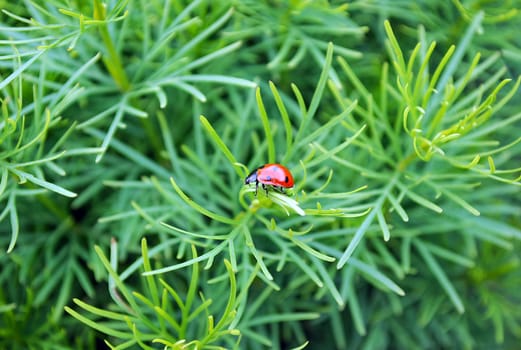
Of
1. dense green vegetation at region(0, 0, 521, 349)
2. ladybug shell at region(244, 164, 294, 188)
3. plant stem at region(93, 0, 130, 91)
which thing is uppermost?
plant stem at region(93, 0, 130, 91)

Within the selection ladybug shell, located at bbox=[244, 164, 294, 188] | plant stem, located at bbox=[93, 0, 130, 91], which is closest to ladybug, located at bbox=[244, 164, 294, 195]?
ladybug shell, located at bbox=[244, 164, 294, 188]

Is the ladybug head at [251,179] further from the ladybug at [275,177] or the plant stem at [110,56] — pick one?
the plant stem at [110,56]

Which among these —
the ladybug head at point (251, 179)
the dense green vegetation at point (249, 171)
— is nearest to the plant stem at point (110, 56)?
the dense green vegetation at point (249, 171)

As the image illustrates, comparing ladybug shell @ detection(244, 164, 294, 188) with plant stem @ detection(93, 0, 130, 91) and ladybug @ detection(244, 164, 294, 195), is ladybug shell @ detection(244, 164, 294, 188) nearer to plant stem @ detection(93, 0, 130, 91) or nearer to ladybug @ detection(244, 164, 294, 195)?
ladybug @ detection(244, 164, 294, 195)

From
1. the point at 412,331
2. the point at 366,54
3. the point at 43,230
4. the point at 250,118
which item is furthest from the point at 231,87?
the point at 412,331

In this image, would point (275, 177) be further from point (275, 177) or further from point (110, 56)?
point (110, 56)

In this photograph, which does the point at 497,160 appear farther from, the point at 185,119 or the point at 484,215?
the point at 185,119

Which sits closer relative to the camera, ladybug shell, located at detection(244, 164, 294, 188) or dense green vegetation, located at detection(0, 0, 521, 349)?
ladybug shell, located at detection(244, 164, 294, 188)

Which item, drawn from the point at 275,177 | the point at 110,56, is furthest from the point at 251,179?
the point at 110,56
